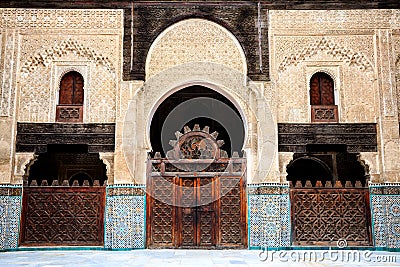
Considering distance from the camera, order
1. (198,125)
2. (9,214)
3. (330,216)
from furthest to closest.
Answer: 1. (198,125)
2. (330,216)
3. (9,214)

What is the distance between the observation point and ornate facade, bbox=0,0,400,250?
7.27 metres

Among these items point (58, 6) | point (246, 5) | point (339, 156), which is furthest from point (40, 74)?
point (339, 156)

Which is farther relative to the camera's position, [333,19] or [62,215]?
[333,19]

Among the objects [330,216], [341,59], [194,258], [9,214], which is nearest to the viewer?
[194,258]

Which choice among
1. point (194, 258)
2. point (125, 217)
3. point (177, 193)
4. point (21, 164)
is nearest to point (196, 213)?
point (177, 193)

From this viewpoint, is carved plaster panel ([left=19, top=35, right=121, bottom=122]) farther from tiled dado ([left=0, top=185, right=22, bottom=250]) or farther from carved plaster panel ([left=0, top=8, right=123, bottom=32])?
tiled dado ([left=0, top=185, right=22, bottom=250])

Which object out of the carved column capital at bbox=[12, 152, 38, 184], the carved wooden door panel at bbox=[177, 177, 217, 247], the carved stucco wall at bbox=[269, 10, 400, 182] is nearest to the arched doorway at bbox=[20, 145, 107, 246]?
the carved column capital at bbox=[12, 152, 38, 184]

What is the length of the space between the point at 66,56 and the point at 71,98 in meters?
0.73

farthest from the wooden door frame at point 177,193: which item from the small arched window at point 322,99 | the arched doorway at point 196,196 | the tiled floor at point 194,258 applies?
the small arched window at point 322,99

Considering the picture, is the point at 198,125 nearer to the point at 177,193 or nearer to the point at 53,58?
the point at 177,193

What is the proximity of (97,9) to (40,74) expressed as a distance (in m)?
1.50

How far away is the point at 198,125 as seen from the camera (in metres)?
7.63

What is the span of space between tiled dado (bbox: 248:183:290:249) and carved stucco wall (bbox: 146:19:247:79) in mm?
2116

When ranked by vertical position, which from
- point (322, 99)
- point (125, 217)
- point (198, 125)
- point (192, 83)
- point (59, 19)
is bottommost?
point (125, 217)
